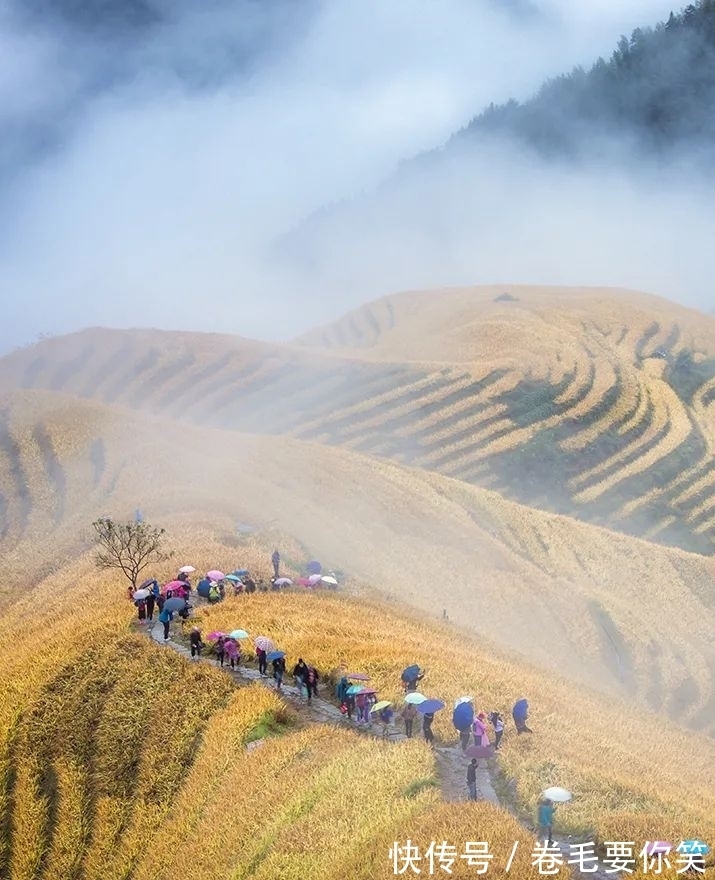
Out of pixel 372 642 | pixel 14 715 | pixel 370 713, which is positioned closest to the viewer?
pixel 370 713

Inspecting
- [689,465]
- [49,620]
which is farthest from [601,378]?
[49,620]

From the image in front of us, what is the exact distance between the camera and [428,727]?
27266 mm

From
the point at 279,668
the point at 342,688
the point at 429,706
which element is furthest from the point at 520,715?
the point at 279,668

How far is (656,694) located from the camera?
62.6m

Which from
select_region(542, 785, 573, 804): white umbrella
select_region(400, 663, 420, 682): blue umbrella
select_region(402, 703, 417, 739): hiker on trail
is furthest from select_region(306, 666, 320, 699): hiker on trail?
select_region(542, 785, 573, 804): white umbrella

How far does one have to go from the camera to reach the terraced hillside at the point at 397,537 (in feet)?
208

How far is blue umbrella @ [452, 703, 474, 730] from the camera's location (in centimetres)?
2642

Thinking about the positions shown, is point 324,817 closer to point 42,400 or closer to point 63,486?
point 63,486

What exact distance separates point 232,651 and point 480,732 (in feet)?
38.6

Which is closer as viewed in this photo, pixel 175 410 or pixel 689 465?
pixel 689 465

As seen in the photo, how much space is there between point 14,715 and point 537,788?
69.4ft

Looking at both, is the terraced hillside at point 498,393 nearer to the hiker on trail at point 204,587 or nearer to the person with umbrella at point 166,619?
the hiker on trail at point 204,587

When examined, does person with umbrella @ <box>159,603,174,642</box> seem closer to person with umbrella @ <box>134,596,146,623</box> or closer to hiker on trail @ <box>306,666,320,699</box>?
person with umbrella @ <box>134,596,146,623</box>

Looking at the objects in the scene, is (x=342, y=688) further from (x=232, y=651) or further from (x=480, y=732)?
(x=480, y=732)
